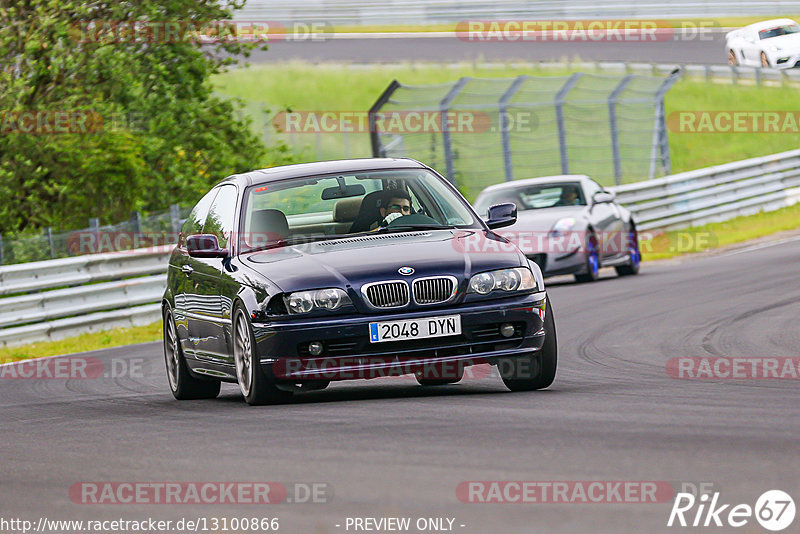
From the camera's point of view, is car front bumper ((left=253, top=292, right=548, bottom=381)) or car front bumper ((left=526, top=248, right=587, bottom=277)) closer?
car front bumper ((left=253, top=292, right=548, bottom=381))

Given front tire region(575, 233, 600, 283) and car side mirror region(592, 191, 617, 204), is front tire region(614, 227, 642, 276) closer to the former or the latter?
front tire region(575, 233, 600, 283)

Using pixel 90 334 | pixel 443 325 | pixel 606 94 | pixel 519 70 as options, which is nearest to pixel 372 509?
pixel 443 325

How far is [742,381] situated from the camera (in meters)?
8.65

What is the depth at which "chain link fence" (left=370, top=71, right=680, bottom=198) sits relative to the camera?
26938 millimetres

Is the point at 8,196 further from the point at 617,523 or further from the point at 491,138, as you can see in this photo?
the point at 617,523

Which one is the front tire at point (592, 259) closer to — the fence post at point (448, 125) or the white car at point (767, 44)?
the fence post at point (448, 125)

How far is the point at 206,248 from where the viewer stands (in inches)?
371

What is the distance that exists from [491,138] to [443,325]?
826 inches

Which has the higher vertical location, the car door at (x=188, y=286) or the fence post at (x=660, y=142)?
the car door at (x=188, y=286)

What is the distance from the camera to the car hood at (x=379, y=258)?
8.28 metres

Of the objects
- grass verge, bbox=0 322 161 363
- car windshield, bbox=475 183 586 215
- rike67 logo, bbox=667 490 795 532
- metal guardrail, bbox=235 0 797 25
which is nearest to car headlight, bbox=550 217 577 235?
car windshield, bbox=475 183 586 215

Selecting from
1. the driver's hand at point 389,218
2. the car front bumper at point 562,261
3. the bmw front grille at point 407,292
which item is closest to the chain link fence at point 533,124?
the car front bumper at point 562,261

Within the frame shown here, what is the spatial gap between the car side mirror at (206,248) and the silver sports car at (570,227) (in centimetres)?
1039

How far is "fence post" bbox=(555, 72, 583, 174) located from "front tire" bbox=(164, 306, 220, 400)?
59.0 feet
